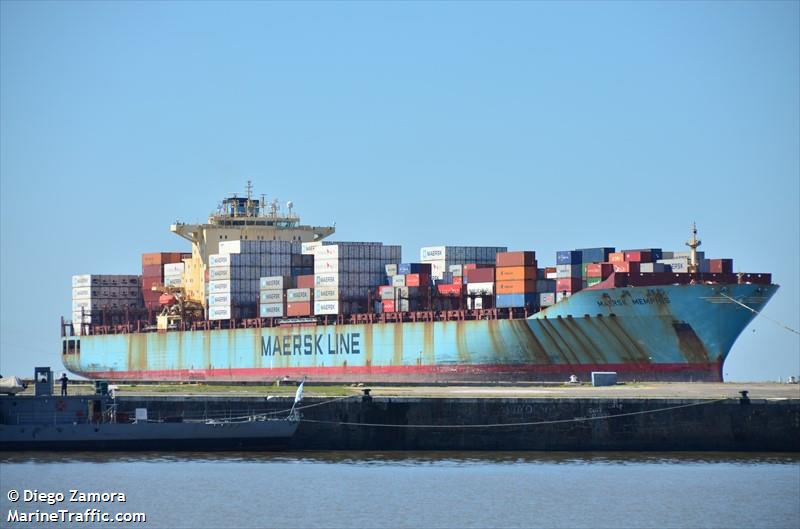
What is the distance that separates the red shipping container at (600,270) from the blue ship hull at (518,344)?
2.27 metres

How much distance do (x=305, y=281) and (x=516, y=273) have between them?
61.9ft

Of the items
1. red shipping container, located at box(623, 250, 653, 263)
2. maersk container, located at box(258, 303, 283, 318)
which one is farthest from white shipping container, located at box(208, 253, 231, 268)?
red shipping container, located at box(623, 250, 653, 263)

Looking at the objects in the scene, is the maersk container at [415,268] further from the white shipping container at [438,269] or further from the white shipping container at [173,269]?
the white shipping container at [173,269]

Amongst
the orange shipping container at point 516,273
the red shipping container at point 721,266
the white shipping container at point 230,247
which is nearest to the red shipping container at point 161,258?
the white shipping container at point 230,247

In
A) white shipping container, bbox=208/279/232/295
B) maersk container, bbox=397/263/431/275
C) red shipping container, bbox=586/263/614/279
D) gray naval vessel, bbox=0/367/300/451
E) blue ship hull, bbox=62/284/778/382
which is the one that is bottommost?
gray naval vessel, bbox=0/367/300/451

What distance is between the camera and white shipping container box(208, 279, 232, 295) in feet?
343

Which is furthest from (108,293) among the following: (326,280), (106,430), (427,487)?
(427,487)

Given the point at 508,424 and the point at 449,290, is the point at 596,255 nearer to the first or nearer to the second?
the point at 449,290

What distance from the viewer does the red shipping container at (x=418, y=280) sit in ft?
308

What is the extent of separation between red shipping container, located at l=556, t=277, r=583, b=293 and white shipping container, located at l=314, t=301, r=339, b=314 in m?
17.1

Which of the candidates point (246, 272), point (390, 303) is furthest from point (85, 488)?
point (246, 272)

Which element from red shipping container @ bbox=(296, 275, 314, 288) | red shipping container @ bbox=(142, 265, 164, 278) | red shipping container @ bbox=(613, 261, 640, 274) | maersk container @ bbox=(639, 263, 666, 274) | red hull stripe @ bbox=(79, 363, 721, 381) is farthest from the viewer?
red shipping container @ bbox=(142, 265, 164, 278)

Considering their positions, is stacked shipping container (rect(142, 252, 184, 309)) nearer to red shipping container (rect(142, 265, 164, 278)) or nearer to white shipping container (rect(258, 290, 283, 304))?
red shipping container (rect(142, 265, 164, 278))

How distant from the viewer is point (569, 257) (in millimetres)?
85938
